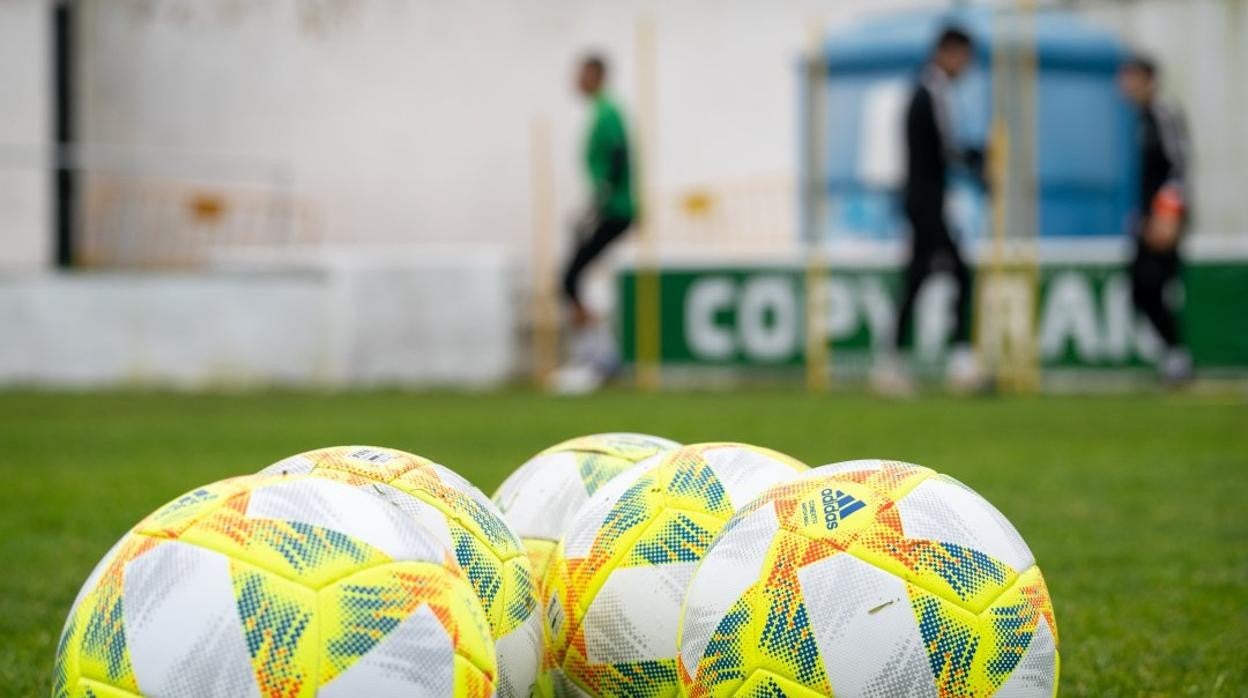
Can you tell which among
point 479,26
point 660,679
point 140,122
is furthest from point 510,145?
point 660,679

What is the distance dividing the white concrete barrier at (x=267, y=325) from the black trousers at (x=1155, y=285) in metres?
5.74

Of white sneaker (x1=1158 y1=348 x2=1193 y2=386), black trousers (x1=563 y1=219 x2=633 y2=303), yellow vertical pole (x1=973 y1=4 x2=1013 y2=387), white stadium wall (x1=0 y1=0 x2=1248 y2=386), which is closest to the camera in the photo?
white sneaker (x1=1158 y1=348 x2=1193 y2=386)

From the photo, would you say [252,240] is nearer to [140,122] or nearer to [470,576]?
[140,122]

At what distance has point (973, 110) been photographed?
56.0 feet

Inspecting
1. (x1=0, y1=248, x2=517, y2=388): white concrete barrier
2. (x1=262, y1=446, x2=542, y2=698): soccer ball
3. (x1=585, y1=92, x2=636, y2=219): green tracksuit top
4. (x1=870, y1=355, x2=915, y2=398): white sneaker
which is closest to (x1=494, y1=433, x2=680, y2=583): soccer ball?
(x1=262, y1=446, x2=542, y2=698): soccer ball

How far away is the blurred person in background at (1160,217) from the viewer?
11.6 metres

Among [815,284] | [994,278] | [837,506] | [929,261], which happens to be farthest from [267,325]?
[837,506]

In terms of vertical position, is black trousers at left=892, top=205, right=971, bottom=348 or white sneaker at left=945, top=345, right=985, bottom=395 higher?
black trousers at left=892, top=205, right=971, bottom=348

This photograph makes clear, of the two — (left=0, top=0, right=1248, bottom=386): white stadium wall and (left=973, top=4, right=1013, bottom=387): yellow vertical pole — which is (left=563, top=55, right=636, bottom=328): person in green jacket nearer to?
(left=973, top=4, right=1013, bottom=387): yellow vertical pole

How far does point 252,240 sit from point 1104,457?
14484mm

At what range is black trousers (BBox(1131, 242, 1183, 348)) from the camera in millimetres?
11625

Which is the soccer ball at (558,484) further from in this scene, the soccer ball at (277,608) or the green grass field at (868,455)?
the green grass field at (868,455)

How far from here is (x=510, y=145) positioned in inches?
831

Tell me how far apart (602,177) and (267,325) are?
347cm
